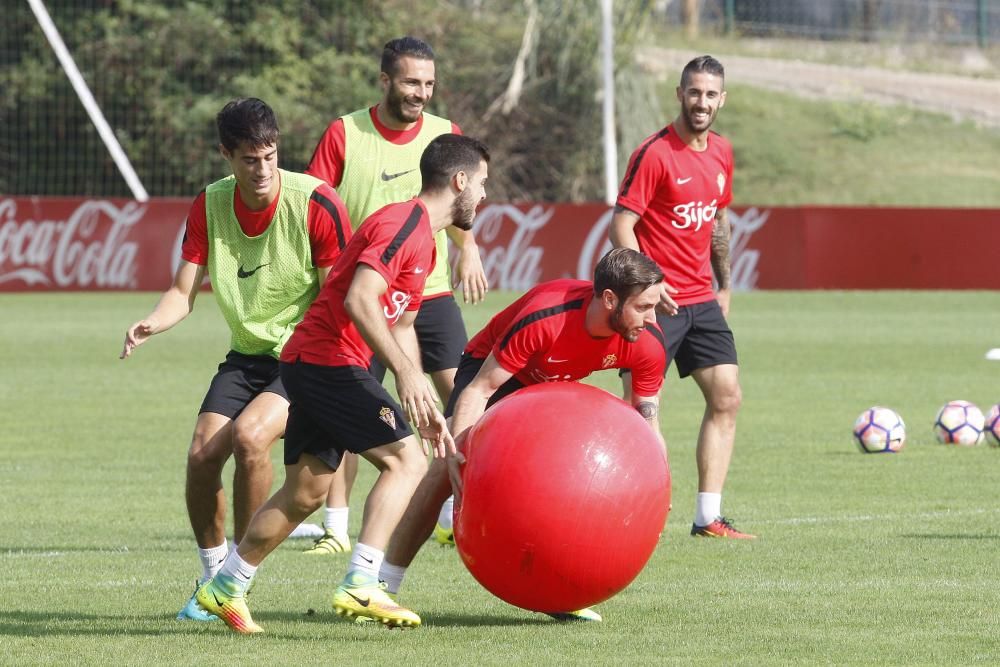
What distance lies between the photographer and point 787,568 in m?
8.45

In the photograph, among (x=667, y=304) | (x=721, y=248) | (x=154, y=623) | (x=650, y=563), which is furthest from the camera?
(x=721, y=248)

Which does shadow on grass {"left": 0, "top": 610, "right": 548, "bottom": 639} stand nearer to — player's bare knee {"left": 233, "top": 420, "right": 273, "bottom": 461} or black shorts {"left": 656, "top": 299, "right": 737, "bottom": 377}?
player's bare knee {"left": 233, "top": 420, "right": 273, "bottom": 461}

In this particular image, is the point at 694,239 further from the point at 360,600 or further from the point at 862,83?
the point at 862,83

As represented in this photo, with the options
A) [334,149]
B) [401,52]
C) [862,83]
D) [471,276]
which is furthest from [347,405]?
[862,83]

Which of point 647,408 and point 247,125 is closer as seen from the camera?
point 247,125

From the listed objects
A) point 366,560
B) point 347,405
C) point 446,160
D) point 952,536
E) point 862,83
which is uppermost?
point 446,160

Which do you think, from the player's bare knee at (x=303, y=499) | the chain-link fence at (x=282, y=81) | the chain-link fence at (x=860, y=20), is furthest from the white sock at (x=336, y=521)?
the chain-link fence at (x=860, y=20)

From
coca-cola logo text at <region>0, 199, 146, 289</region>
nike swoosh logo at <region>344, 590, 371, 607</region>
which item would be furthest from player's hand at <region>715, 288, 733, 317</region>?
coca-cola logo text at <region>0, 199, 146, 289</region>

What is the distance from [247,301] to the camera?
7.58 m

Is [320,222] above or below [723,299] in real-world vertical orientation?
above

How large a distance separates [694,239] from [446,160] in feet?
10.4

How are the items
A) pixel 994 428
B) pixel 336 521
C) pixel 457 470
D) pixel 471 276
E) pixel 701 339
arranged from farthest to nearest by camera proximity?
pixel 994 428, pixel 701 339, pixel 336 521, pixel 471 276, pixel 457 470

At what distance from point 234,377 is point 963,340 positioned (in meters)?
17.8

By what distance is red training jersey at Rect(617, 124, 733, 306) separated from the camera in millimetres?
9586
